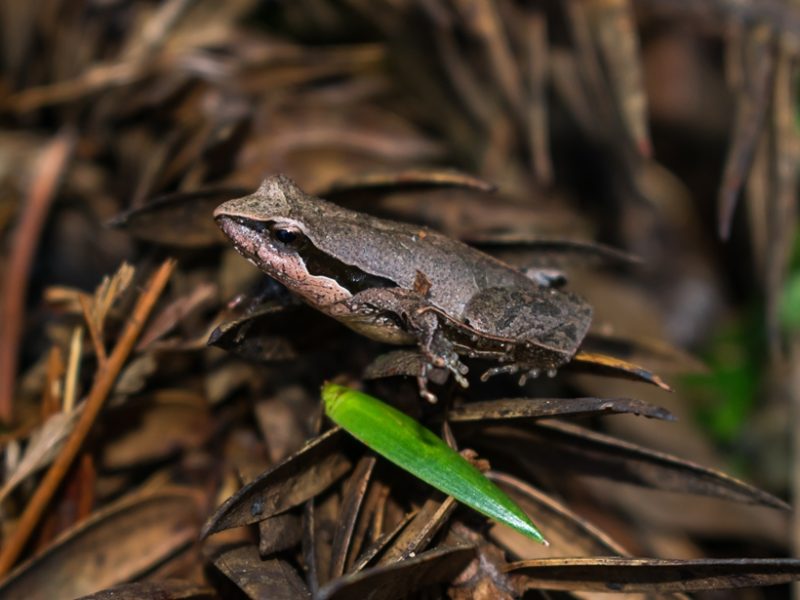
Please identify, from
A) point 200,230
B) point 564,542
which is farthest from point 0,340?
point 564,542

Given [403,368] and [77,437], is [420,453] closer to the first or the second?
[403,368]

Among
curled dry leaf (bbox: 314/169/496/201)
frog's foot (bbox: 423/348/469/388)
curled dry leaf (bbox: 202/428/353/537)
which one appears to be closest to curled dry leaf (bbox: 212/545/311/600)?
curled dry leaf (bbox: 202/428/353/537)

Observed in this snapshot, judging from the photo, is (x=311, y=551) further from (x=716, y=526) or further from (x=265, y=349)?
(x=716, y=526)

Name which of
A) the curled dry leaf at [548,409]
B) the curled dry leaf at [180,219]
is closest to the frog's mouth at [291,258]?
the curled dry leaf at [180,219]

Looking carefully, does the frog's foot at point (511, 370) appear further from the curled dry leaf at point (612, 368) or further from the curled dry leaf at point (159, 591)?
the curled dry leaf at point (159, 591)

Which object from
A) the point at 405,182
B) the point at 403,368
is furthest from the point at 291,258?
the point at 403,368
